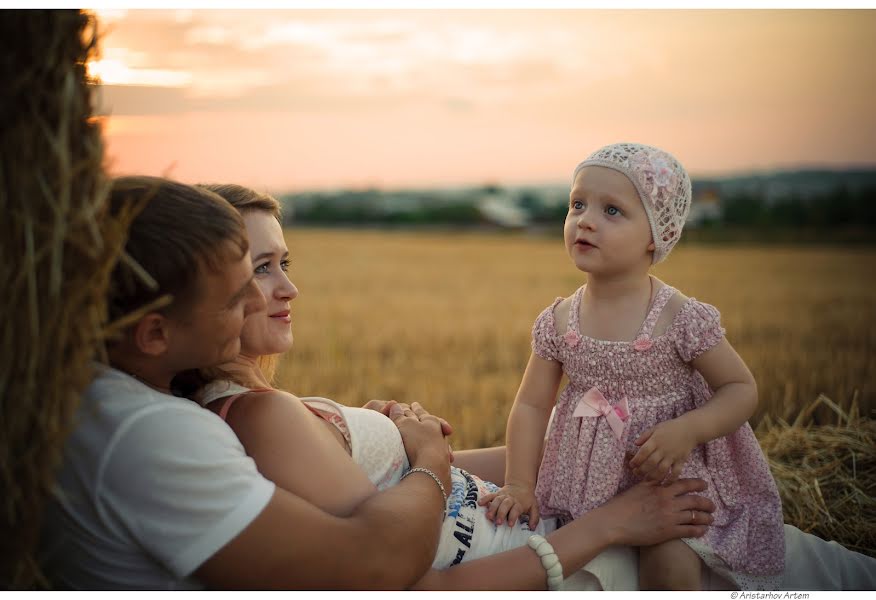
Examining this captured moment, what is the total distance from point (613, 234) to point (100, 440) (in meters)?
1.67

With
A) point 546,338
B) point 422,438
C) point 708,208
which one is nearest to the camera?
point 422,438

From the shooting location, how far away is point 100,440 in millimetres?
1657

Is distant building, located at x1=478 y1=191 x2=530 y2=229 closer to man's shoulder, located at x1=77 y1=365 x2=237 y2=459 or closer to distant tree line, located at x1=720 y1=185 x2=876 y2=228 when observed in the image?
distant tree line, located at x1=720 y1=185 x2=876 y2=228

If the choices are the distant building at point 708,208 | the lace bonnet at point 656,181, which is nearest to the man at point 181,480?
the lace bonnet at point 656,181

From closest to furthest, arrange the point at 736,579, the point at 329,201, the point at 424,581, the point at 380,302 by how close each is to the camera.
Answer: the point at 424,581, the point at 736,579, the point at 380,302, the point at 329,201

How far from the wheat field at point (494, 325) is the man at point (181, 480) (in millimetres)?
2529

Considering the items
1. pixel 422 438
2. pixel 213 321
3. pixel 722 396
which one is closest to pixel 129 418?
pixel 213 321

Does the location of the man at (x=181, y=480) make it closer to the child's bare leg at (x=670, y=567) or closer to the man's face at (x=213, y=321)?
the man's face at (x=213, y=321)

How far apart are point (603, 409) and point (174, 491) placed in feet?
4.86

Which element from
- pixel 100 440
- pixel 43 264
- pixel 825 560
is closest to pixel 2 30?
pixel 43 264

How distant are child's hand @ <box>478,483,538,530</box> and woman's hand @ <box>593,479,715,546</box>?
0.25 metres

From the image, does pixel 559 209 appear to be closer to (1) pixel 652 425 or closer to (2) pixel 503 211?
(2) pixel 503 211

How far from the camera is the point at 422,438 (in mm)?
2328

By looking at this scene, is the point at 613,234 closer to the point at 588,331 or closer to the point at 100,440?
the point at 588,331
